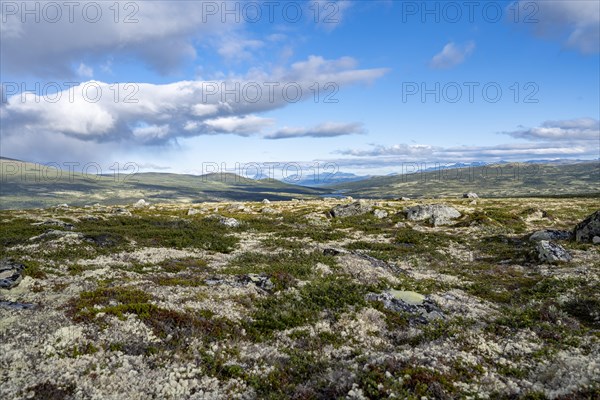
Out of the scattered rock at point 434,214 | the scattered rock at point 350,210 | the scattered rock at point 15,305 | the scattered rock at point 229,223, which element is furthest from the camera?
the scattered rock at point 350,210

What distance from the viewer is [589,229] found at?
138ft

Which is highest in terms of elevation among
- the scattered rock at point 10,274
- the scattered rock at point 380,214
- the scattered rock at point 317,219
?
the scattered rock at point 10,274

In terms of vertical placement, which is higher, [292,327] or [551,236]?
[551,236]

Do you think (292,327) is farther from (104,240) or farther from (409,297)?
Result: (104,240)

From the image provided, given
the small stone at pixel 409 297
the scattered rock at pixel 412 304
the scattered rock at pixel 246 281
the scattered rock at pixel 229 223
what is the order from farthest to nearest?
the scattered rock at pixel 229 223
the scattered rock at pixel 246 281
the small stone at pixel 409 297
the scattered rock at pixel 412 304

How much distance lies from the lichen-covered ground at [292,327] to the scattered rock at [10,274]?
24.9 inches

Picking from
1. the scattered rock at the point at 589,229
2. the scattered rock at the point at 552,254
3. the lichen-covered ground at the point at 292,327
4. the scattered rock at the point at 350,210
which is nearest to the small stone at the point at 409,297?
the lichen-covered ground at the point at 292,327

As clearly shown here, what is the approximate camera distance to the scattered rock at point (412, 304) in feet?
72.2

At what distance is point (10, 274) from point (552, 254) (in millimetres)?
45881

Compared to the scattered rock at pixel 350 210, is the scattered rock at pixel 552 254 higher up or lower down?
lower down

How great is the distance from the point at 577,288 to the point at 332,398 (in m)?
22.8

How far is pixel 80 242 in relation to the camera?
39.5 metres

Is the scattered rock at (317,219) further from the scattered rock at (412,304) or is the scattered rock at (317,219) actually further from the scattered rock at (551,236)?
the scattered rock at (412,304)

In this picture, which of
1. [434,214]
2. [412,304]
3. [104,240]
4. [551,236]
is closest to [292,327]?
[412,304]
